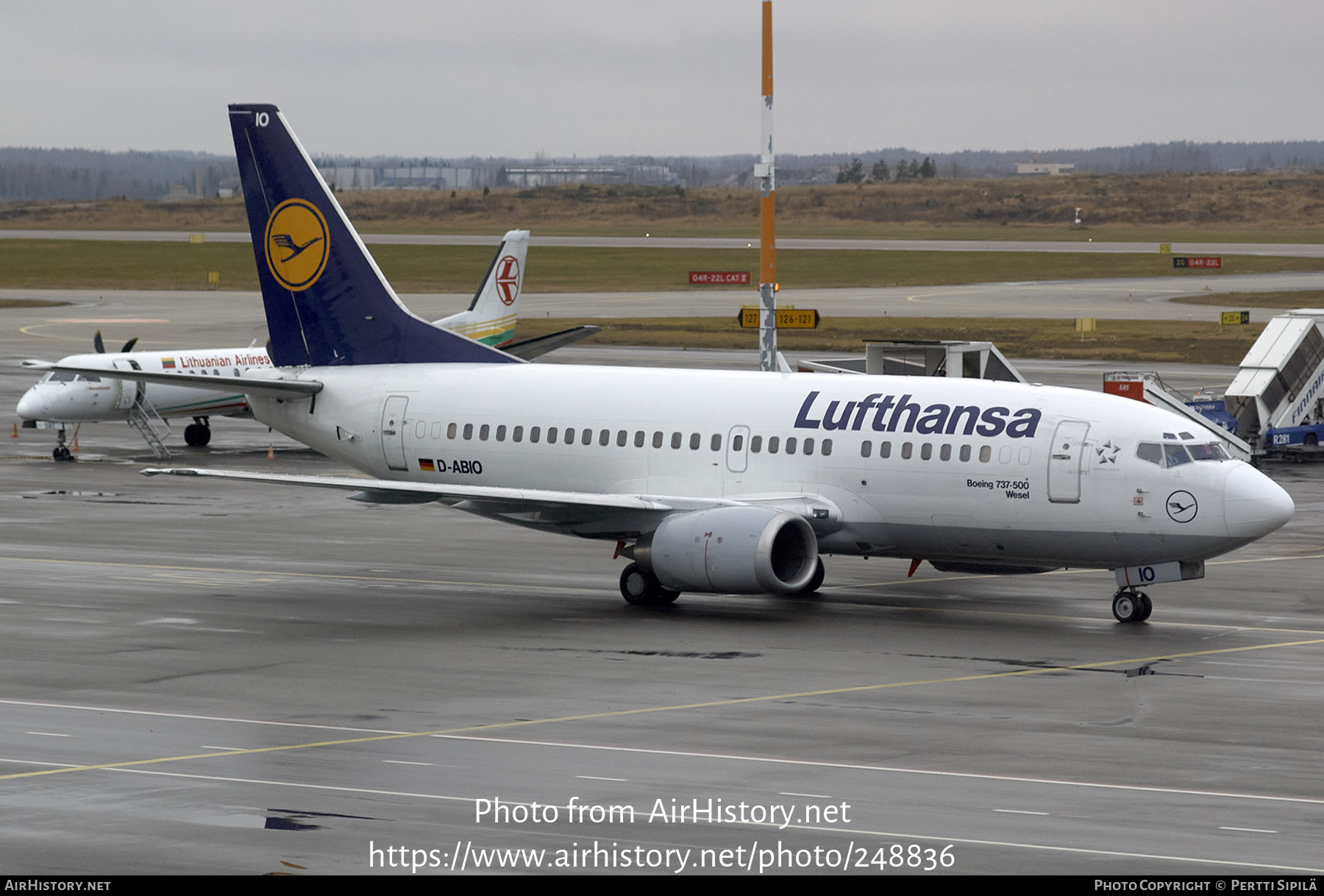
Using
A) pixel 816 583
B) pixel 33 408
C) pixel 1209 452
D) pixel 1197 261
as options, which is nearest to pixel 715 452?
pixel 816 583

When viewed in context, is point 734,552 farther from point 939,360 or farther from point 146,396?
point 146,396

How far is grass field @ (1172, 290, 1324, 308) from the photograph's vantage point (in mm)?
106375

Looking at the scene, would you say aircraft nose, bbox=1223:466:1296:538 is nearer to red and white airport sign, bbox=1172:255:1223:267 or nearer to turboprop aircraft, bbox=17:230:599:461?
turboprop aircraft, bbox=17:230:599:461

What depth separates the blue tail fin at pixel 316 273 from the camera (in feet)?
127

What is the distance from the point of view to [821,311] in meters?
105

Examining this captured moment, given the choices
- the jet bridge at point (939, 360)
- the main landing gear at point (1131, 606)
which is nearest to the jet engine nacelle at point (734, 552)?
the main landing gear at point (1131, 606)

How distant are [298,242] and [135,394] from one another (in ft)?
69.1

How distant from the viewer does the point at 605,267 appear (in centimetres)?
14575

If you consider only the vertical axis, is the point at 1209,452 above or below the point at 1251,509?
above
